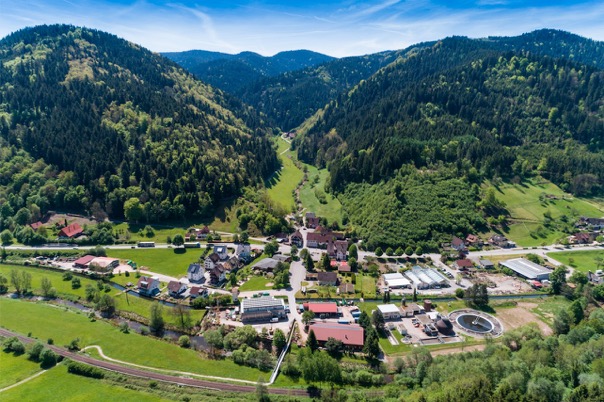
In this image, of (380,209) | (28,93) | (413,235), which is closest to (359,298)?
(413,235)

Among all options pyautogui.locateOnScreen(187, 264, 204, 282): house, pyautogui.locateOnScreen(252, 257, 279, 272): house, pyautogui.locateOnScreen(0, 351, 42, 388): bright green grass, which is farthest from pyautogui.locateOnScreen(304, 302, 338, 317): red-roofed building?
pyautogui.locateOnScreen(0, 351, 42, 388): bright green grass

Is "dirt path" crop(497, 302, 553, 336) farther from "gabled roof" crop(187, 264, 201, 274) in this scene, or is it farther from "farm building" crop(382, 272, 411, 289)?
"gabled roof" crop(187, 264, 201, 274)

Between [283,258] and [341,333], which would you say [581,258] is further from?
[283,258]

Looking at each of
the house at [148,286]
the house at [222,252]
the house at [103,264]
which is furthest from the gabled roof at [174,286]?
the house at [103,264]

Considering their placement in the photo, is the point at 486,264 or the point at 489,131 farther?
the point at 489,131

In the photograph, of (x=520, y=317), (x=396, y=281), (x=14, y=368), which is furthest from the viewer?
(x=396, y=281)

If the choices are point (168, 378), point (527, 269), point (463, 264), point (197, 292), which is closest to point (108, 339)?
point (168, 378)

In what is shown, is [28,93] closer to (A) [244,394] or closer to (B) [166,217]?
(B) [166,217]

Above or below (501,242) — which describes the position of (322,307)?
below
